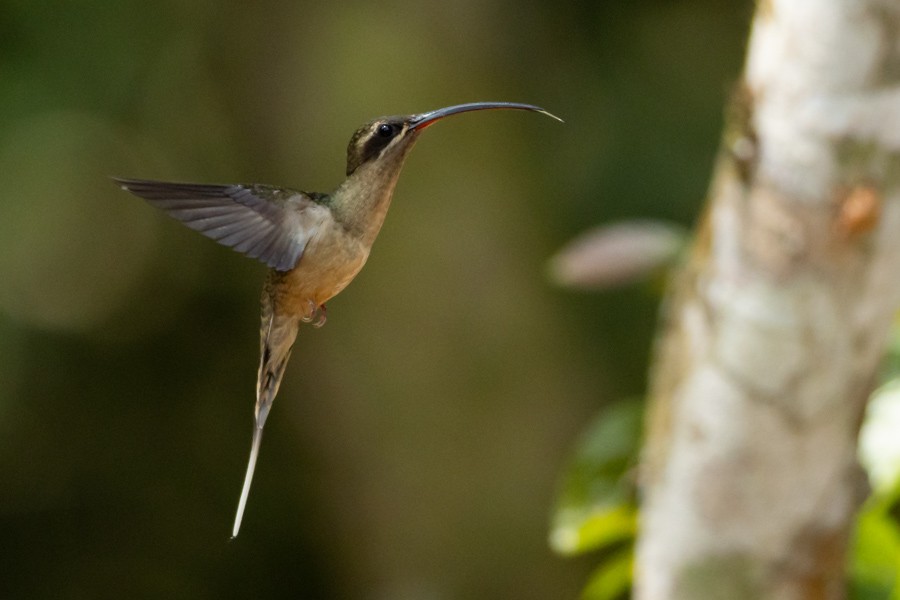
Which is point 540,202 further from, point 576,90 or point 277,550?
point 277,550

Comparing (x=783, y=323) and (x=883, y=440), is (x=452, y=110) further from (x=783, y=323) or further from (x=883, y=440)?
(x=883, y=440)

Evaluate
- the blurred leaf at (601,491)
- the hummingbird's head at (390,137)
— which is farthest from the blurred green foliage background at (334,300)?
the hummingbird's head at (390,137)

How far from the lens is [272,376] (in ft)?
2.73

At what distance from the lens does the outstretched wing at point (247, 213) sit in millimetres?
641

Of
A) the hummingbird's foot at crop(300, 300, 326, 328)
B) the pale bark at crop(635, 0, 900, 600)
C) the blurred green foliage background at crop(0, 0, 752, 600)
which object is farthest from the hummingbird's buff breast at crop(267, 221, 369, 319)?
the blurred green foliage background at crop(0, 0, 752, 600)

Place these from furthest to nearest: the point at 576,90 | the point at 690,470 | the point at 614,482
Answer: the point at 576,90 < the point at 614,482 < the point at 690,470

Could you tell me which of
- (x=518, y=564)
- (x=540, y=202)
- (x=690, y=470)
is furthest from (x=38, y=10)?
→ (x=690, y=470)

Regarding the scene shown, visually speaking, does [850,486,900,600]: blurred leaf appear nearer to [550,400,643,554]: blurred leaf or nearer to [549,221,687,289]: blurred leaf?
[550,400,643,554]: blurred leaf

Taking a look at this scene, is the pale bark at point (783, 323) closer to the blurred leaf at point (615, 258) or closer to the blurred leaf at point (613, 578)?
the blurred leaf at point (615, 258)

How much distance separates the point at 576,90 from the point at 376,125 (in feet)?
9.01

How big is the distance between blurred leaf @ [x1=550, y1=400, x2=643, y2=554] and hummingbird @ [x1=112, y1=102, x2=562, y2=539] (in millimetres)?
898

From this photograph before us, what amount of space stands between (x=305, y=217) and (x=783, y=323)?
710mm

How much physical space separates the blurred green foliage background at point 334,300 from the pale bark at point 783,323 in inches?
53.7

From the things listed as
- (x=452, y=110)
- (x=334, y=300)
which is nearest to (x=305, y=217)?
(x=452, y=110)
